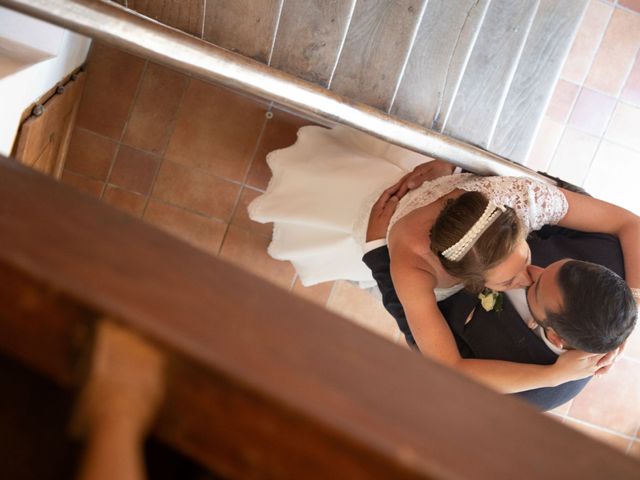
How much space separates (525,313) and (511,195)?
1.36 feet

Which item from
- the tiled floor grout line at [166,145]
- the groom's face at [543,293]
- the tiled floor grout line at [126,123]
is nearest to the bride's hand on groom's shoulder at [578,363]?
the groom's face at [543,293]

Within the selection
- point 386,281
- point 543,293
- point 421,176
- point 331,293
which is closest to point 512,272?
point 543,293

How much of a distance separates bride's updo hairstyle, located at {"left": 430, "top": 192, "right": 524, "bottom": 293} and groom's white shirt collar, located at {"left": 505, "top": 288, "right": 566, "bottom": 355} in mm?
171

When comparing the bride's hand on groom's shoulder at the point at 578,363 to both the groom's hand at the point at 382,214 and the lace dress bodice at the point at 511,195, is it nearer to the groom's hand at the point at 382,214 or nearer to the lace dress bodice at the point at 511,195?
the lace dress bodice at the point at 511,195

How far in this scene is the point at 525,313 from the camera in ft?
6.99

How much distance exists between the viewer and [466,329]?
2.21 meters

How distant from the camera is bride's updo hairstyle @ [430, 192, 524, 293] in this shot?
1983 millimetres

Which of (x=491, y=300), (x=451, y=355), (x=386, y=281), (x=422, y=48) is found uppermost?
(x=422, y=48)

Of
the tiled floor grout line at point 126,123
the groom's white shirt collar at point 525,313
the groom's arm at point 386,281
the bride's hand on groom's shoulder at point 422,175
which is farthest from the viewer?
the tiled floor grout line at point 126,123

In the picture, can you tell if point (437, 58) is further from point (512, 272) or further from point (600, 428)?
point (600, 428)

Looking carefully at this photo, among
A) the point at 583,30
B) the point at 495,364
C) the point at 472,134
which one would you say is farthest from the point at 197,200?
the point at 583,30

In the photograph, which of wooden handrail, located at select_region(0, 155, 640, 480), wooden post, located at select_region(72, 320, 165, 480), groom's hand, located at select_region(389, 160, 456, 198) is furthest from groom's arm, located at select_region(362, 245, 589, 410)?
wooden post, located at select_region(72, 320, 165, 480)

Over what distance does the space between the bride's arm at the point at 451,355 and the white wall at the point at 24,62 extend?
132 centimetres

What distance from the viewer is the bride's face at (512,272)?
202cm
